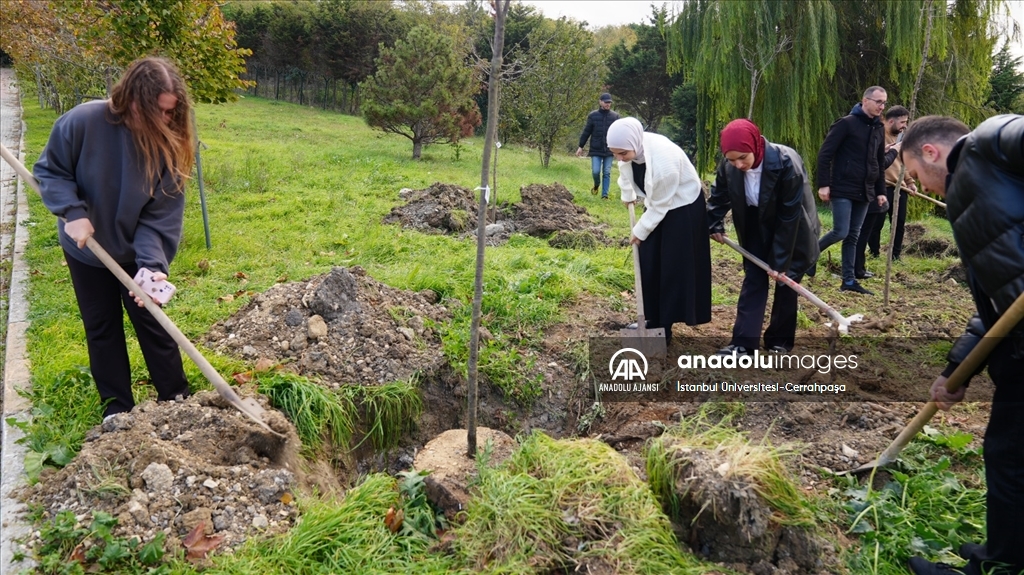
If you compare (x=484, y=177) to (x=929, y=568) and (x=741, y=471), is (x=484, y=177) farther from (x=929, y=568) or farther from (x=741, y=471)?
(x=929, y=568)

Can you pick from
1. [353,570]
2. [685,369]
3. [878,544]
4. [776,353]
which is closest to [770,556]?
[878,544]

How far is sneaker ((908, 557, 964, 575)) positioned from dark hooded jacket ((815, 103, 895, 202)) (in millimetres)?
4546

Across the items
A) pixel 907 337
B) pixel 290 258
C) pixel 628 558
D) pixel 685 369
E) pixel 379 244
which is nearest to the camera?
pixel 628 558

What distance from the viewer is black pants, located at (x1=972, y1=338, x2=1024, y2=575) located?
226 centimetres

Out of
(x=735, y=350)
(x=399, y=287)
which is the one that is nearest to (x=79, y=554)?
(x=399, y=287)

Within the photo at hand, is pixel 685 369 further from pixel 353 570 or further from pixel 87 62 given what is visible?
pixel 87 62

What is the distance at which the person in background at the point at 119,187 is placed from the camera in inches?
117

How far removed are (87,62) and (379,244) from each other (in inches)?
193

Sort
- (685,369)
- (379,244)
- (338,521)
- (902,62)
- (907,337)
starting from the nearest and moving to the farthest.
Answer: (338,521), (685,369), (907,337), (379,244), (902,62)

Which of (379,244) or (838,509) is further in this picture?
(379,244)

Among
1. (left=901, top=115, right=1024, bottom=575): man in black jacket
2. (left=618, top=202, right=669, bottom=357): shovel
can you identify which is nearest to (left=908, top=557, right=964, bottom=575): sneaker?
(left=901, top=115, right=1024, bottom=575): man in black jacket

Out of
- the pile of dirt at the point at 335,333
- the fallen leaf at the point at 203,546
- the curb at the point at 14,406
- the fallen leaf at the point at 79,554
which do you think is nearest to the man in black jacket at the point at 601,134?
the pile of dirt at the point at 335,333

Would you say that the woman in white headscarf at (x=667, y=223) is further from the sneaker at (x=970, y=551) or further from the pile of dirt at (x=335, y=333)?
the sneaker at (x=970, y=551)

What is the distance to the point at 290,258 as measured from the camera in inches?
248
